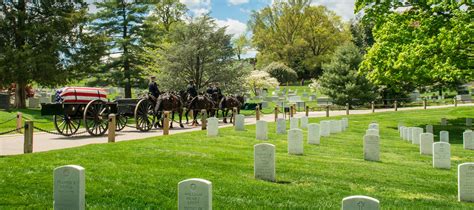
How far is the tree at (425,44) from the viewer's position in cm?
2056

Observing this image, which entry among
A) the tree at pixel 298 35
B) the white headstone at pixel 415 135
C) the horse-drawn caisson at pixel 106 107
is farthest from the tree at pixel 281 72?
the white headstone at pixel 415 135

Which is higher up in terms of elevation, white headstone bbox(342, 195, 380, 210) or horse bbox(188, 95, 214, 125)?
horse bbox(188, 95, 214, 125)

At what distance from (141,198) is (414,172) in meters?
7.91

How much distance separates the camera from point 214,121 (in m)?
17.2

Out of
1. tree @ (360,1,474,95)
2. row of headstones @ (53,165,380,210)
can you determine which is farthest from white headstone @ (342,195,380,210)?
tree @ (360,1,474,95)

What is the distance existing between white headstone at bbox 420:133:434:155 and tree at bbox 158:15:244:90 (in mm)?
18760

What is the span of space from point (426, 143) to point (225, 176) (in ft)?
31.7

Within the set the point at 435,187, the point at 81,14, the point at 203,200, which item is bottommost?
the point at 435,187

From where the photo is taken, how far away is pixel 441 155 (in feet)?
43.3

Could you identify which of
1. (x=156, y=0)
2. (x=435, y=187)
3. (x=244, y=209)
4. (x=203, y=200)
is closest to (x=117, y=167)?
(x=244, y=209)

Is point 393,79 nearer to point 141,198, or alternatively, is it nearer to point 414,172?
point 414,172

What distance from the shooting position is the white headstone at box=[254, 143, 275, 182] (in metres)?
9.53

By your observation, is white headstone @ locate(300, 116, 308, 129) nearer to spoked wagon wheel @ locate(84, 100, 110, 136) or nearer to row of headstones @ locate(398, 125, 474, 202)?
row of headstones @ locate(398, 125, 474, 202)

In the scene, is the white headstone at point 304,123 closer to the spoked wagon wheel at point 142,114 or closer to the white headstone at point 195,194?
the spoked wagon wheel at point 142,114
